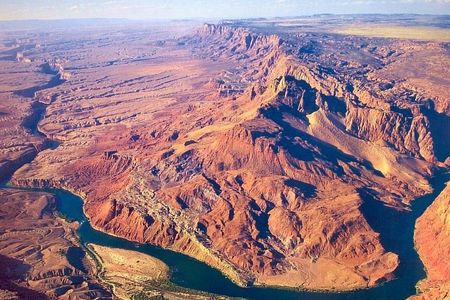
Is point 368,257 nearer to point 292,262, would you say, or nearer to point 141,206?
point 292,262

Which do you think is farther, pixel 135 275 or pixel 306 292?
pixel 135 275

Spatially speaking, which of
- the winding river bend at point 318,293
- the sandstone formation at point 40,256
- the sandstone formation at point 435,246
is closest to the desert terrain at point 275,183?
the sandstone formation at point 435,246

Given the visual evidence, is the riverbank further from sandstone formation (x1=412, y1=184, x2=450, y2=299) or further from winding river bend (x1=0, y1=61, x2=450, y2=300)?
sandstone formation (x1=412, y1=184, x2=450, y2=299)

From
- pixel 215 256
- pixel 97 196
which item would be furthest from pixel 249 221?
pixel 97 196

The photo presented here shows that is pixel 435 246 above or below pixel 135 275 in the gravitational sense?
above

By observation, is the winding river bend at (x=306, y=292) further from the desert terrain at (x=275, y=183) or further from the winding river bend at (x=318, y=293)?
the desert terrain at (x=275, y=183)

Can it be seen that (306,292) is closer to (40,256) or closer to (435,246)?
(435,246)

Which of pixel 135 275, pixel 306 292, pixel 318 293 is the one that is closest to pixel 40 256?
pixel 135 275

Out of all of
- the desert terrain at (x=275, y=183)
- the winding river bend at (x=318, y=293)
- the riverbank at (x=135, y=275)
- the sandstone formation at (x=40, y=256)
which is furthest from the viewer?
the desert terrain at (x=275, y=183)
